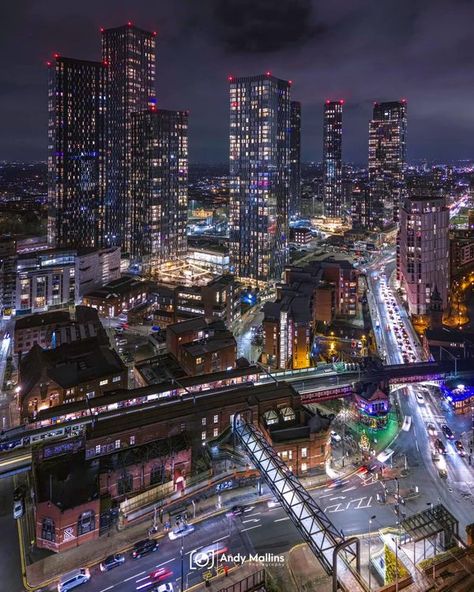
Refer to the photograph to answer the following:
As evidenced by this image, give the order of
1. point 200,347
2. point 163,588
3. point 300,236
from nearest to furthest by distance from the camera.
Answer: point 163,588 → point 200,347 → point 300,236

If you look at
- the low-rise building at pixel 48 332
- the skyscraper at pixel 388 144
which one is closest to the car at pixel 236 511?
the low-rise building at pixel 48 332

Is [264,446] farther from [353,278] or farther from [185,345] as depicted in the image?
[353,278]

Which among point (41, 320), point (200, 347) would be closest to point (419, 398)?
point (200, 347)

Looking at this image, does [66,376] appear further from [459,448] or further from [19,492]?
[459,448]

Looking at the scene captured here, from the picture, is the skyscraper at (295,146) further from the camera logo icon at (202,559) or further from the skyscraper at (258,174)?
the camera logo icon at (202,559)

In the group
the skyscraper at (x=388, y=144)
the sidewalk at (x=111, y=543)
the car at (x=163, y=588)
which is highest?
the skyscraper at (x=388, y=144)

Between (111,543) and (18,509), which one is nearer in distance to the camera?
(111,543)

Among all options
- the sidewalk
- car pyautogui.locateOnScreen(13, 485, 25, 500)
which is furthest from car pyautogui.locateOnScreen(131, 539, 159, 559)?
car pyautogui.locateOnScreen(13, 485, 25, 500)
